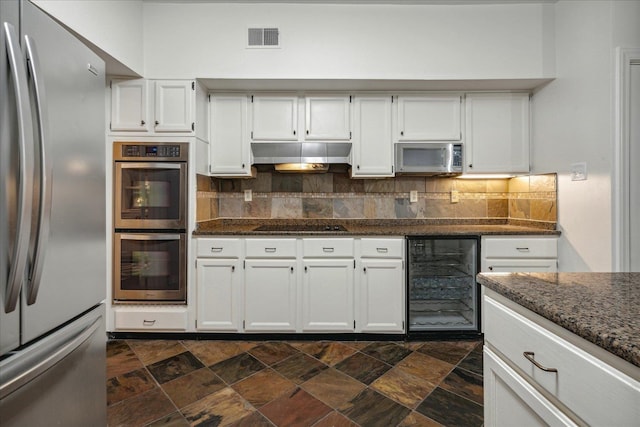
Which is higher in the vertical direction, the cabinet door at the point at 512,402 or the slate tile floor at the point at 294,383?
the cabinet door at the point at 512,402

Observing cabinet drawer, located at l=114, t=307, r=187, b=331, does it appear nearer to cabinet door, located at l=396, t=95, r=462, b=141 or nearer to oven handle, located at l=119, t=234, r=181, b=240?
oven handle, located at l=119, t=234, r=181, b=240

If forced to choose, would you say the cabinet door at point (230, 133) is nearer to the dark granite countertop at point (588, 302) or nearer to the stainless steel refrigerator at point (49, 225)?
the stainless steel refrigerator at point (49, 225)

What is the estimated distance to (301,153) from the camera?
8.75 ft

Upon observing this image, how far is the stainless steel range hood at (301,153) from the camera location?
2.67 meters

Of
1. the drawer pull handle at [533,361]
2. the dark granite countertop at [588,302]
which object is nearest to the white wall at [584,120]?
the dark granite countertop at [588,302]

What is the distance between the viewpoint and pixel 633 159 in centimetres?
205

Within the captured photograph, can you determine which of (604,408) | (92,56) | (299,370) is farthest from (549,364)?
(92,56)

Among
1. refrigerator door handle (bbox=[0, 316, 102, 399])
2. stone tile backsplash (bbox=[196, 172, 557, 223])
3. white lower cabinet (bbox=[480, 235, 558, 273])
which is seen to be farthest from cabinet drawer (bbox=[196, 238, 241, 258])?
white lower cabinet (bbox=[480, 235, 558, 273])

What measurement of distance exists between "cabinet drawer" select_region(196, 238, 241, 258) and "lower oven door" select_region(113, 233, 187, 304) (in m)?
0.14

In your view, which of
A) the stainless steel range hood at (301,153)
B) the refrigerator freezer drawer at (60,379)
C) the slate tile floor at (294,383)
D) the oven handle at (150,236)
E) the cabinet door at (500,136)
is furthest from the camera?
the cabinet door at (500,136)

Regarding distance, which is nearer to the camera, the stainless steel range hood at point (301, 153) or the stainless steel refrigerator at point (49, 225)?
the stainless steel refrigerator at point (49, 225)

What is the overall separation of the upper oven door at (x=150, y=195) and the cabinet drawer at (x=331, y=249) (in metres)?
1.10

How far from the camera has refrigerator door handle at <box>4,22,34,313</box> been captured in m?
0.78

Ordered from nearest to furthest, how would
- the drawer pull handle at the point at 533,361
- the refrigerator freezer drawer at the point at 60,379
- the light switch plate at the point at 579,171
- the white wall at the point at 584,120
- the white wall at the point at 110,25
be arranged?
the drawer pull handle at the point at 533,361
the refrigerator freezer drawer at the point at 60,379
the white wall at the point at 110,25
the white wall at the point at 584,120
the light switch plate at the point at 579,171
